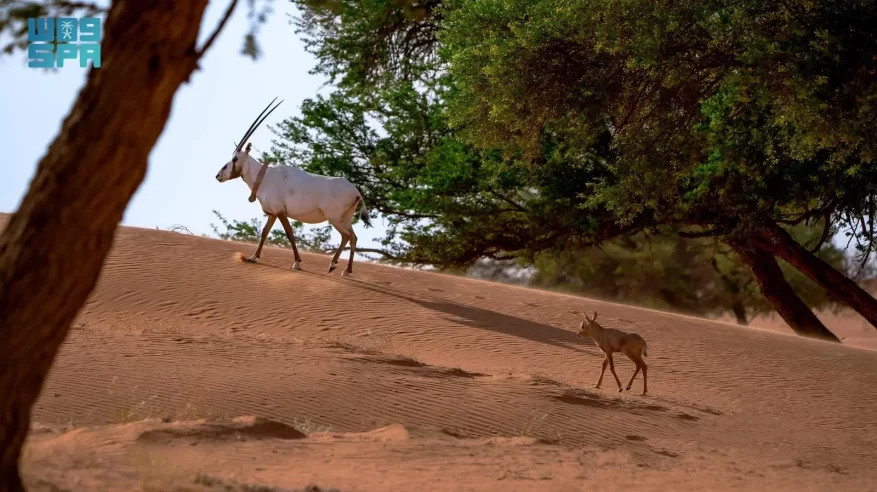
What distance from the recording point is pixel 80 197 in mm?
5352

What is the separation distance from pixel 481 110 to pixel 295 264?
384 centimetres

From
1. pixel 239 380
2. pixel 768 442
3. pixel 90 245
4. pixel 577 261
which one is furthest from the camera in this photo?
pixel 577 261

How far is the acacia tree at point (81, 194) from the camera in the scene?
525 centimetres

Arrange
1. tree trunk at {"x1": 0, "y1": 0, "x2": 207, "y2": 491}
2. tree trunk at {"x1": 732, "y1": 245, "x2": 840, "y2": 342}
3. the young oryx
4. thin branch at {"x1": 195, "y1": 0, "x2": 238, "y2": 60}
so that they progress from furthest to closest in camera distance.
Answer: tree trunk at {"x1": 732, "y1": 245, "x2": 840, "y2": 342}
the young oryx
thin branch at {"x1": 195, "y1": 0, "x2": 238, "y2": 60}
tree trunk at {"x1": 0, "y1": 0, "x2": 207, "y2": 491}

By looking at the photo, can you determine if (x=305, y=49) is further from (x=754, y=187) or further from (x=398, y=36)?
(x=754, y=187)

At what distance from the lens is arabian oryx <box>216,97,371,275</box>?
55.4ft

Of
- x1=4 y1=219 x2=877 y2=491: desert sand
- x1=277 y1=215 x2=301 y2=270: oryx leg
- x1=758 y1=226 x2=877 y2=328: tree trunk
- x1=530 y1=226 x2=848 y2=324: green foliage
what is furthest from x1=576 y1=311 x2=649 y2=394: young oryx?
x1=530 y1=226 x2=848 y2=324: green foliage

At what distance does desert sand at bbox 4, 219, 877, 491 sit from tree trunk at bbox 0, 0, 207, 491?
2.49 ft

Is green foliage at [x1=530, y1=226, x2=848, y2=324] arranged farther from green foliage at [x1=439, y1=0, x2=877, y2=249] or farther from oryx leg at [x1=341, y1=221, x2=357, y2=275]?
oryx leg at [x1=341, y1=221, x2=357, y2=275]

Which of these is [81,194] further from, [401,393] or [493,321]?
[493,321]

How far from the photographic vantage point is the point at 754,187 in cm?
1945

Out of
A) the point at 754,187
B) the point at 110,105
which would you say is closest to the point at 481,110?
the point at 754,187

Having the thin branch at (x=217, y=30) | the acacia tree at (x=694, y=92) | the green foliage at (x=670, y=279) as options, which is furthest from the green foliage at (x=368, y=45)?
the thin branch at (x=217, y=30)

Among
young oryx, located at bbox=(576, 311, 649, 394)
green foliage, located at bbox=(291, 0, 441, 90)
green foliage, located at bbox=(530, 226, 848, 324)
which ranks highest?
green foliage, located at bbox=(291, 0, 441, 90)
